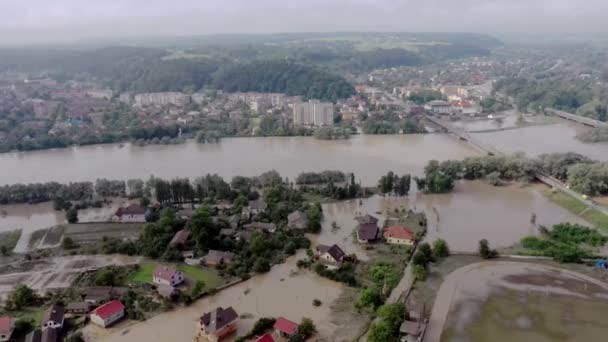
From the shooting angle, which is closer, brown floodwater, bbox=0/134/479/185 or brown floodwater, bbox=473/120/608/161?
brown floodwater, bbox=0/134/479/185

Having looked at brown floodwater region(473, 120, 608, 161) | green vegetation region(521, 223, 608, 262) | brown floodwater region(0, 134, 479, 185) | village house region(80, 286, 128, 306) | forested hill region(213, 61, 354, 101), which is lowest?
brown floodwater region(473, 120, 608, 161)

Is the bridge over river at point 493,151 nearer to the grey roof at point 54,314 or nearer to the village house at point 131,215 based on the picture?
the village house at point 131,215

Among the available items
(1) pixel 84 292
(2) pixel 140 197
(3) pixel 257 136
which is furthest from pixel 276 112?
(1) pixel 84 292

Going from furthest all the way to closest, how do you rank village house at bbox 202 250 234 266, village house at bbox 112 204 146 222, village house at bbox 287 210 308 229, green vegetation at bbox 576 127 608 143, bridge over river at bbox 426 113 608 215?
1. green vegetation at bbox 576 127 608 143
2. bridge over river at bbox 426 113 608 215
3. village house at bbox 112 204 146 222
4. village house at bbox 287 210 308 229
5. village house at bbox 202 250 234 266

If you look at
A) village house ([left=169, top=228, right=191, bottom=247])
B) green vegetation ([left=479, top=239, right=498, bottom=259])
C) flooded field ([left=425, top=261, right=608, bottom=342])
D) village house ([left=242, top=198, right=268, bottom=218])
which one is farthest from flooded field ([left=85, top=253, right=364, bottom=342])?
green vegetation ([left=479, top=239, right=498, bottom=259])

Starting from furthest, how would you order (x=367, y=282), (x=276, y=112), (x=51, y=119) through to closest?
(x=276, y=112) < (x=51, y=119) < (x=367, y=282)

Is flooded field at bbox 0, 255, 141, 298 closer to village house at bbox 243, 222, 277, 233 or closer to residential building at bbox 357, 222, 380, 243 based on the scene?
village house at bbox 243, 222, 277, 233

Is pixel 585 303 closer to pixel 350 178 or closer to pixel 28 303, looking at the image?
pixel 350 178
